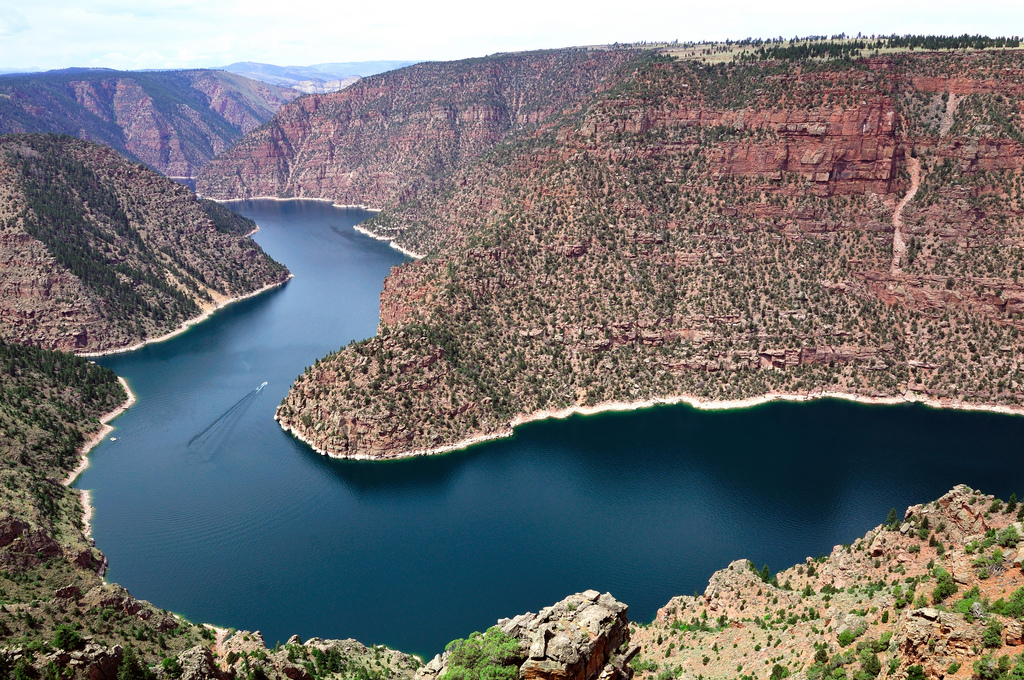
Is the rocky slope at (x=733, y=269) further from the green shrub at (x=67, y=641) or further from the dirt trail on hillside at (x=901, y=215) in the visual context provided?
the green shrub at (x=67, y=641)

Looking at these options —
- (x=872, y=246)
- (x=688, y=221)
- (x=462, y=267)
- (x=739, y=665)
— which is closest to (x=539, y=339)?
(x=462, y=267)

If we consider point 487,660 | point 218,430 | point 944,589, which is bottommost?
point 218,430

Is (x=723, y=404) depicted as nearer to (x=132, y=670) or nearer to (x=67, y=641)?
(x=132, y=670)

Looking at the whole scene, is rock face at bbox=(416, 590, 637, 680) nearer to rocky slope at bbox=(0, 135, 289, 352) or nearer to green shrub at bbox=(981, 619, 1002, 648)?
green shrub at bbox=(981, 619, 1002, 648)

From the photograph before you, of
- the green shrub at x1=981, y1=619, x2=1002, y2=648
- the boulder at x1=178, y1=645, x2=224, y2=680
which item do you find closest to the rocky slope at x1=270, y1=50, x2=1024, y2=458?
the boulder at x1=178, y1=645, x2=224, y2=680

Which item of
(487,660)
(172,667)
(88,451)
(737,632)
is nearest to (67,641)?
(172,667)

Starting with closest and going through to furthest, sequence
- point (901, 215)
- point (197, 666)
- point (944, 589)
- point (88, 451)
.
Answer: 1. point (944, 589)
2. point (197, 666)
3. point (88, 451)
4. point (901, 215)
